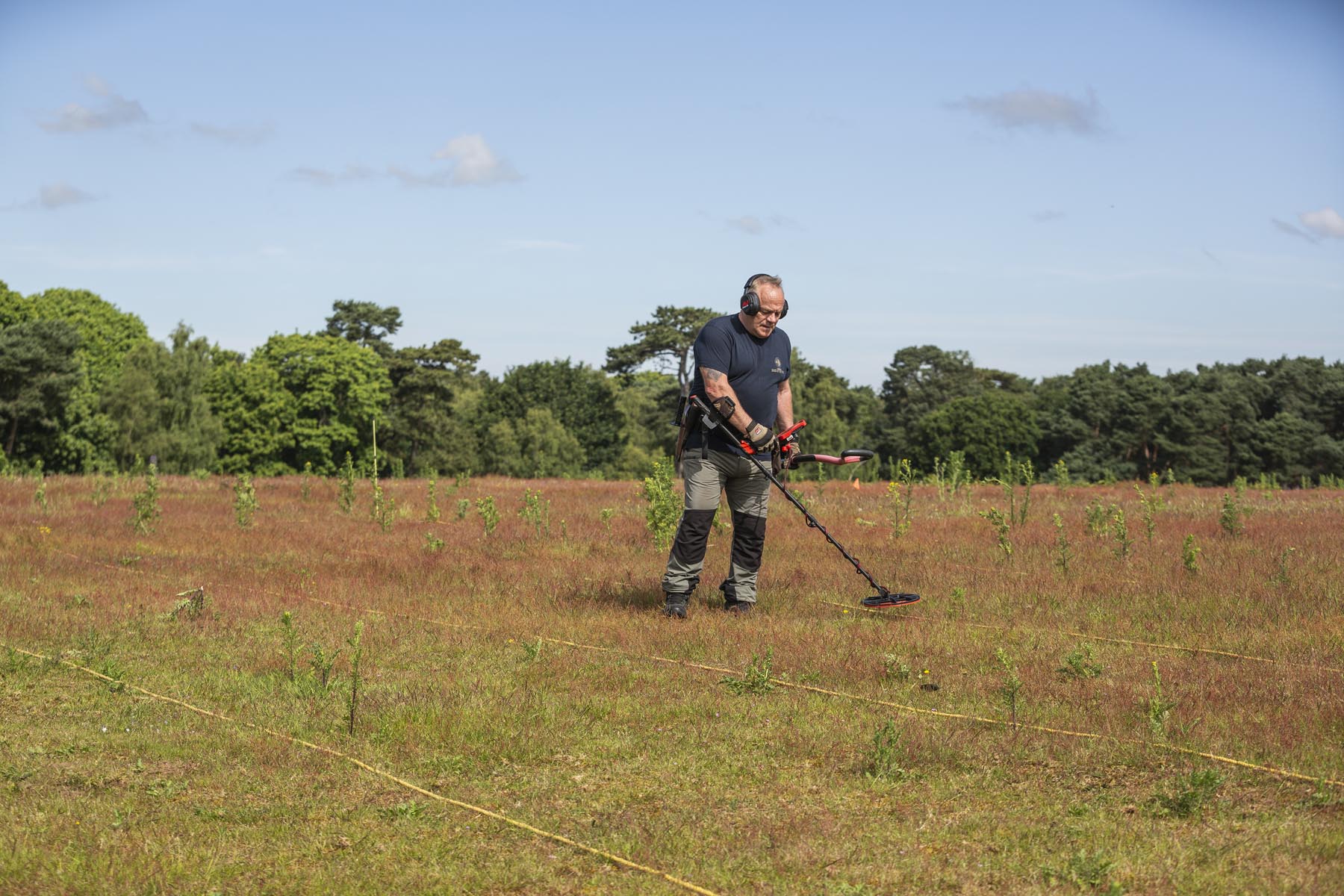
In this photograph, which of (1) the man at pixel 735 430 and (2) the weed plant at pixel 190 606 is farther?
(2) the weed plant at pixel 190 606

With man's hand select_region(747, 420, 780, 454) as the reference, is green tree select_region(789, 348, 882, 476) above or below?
above

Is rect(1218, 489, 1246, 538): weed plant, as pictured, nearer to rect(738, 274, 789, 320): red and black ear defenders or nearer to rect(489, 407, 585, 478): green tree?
rect(738, 274, 789, 320): red and black ear defenders

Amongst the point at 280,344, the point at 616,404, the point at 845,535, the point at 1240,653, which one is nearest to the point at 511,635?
the point at 1240,653

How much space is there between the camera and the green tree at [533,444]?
2899 inches

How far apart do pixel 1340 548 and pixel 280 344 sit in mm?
66944

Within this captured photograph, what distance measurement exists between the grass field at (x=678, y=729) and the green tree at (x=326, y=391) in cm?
5865

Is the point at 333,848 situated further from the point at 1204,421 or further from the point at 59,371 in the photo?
the point at 1204,421

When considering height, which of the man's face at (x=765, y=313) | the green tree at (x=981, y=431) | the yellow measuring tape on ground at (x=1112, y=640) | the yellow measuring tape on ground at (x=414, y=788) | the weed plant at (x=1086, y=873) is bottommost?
the yellow measuring tape on ground at (x=414, y=788)

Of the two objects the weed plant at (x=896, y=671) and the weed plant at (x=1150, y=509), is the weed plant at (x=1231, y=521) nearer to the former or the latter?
the weed plant at (x=1150, y=509)

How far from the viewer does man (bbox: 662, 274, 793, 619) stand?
9.20m

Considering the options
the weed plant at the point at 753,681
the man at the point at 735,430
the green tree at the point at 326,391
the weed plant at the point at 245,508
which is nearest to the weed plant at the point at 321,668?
the weed plant at the point at 753,681

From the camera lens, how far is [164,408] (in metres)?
63.4

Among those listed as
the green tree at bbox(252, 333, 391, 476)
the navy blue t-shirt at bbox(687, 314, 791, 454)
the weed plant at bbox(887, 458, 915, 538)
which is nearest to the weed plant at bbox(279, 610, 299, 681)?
the navy blue t-shirt at bbox(687, 314, 791, 454)

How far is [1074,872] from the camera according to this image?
163 inches
